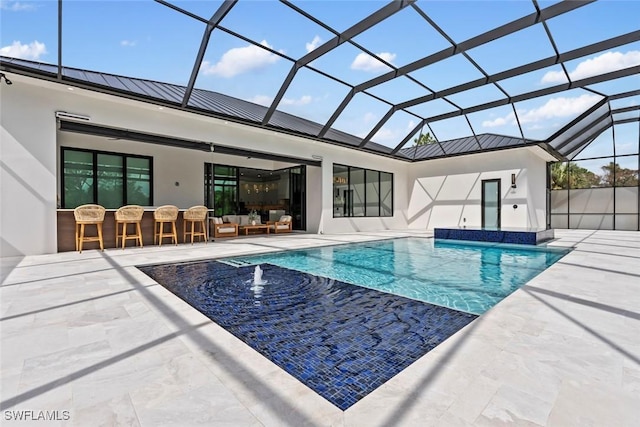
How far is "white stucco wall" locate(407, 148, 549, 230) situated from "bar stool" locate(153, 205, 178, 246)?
35.4ft

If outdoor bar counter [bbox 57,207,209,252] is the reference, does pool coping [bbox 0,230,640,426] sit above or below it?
below

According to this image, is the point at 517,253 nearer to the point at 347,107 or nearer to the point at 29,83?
the point at 347,107

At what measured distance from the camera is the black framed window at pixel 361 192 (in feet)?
40.9

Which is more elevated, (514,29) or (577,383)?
(514,29)

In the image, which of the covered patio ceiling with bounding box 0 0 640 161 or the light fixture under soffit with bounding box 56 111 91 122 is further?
the light fixture under soffit with bounding box 56 111 91 122

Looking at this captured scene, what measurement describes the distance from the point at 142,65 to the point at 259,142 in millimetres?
3542

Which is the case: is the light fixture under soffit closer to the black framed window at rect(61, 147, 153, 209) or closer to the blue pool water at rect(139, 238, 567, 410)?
the black framed window at rect(61, 147, 153, 209)

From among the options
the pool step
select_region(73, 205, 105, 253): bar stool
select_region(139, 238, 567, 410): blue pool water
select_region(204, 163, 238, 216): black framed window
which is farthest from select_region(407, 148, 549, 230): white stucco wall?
select_region(73, 205, 105, 253): bar stool

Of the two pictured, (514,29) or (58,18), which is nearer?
(58,18)

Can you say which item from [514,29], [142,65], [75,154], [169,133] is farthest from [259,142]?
[514,29]

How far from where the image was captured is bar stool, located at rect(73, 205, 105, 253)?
6.51m

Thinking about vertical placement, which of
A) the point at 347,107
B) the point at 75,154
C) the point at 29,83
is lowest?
the point at 75,154

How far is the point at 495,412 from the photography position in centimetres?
143

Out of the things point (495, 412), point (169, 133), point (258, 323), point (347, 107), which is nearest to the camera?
point (495, 412)
